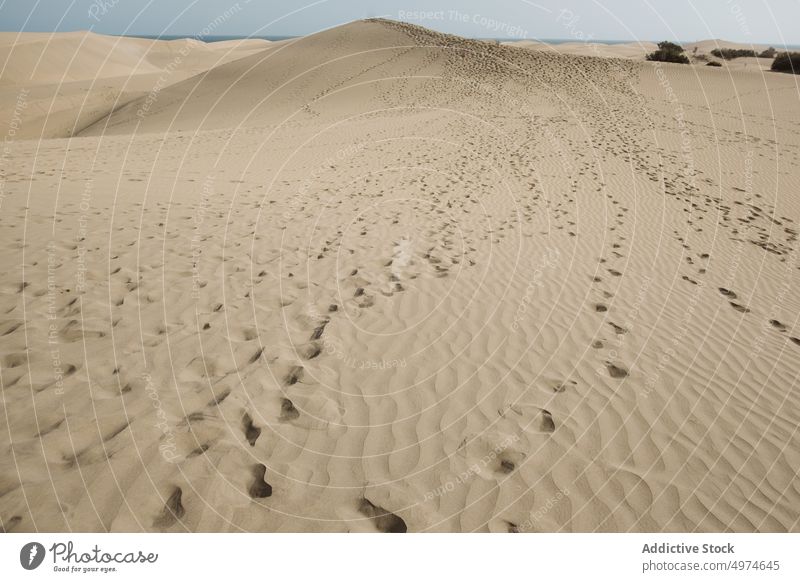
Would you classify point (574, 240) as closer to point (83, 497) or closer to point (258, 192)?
point (258, 192)

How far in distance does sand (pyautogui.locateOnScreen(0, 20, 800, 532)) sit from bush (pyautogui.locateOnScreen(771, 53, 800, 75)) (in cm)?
3589

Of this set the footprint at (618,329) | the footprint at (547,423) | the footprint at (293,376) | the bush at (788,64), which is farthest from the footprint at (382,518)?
the bush at (788,64)

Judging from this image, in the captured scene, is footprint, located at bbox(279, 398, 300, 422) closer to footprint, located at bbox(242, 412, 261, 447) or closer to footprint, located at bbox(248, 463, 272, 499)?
footprint, located at bbox(242, 412, 261, 447)

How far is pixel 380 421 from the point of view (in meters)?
3.80

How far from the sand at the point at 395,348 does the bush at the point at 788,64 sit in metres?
35.9

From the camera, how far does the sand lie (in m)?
3.14

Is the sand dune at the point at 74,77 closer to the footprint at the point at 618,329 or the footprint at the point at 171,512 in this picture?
the footprint at the point at 171,512

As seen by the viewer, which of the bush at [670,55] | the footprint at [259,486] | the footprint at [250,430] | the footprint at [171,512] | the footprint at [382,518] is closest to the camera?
the footprint at [171,512]

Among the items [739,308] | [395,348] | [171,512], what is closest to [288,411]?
[171,512]

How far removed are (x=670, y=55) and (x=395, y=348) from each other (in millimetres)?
50769

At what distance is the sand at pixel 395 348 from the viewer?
3143mm

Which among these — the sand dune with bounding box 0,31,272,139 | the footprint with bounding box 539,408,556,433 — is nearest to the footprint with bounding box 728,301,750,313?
the footprint with bounding box 539,408,556,433

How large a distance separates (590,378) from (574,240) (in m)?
4.32

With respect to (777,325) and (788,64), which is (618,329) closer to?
(777,325)
